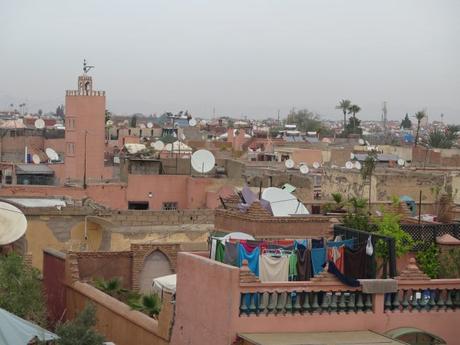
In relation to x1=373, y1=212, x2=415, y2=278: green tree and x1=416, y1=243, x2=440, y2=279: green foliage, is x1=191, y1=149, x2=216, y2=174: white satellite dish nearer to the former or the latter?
x1=373, y1=212, x2=415, y2=278: green tree

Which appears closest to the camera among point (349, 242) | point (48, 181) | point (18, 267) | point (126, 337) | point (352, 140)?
point (349, 242)

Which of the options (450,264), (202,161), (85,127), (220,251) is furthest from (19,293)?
(85,127)

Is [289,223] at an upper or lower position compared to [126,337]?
upper

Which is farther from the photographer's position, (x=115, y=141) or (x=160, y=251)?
(x=115, y=141)

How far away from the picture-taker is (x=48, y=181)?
47.7 metres

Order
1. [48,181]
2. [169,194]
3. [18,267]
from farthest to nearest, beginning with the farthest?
[48,181] → [169,194] → [18,267]

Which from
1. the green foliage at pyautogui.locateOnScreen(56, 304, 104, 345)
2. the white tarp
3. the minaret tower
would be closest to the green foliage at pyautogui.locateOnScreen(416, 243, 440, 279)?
the white tarp

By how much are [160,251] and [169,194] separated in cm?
2112

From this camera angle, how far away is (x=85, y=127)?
5075 centimetres

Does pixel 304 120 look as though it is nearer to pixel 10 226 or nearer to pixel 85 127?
pixel 85 127

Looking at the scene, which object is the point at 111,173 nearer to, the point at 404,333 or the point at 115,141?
the point at 115,141

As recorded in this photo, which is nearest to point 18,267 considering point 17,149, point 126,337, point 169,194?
point 126,337

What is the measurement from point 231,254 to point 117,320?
326 cm

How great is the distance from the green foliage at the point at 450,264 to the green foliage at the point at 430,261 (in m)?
0.07
